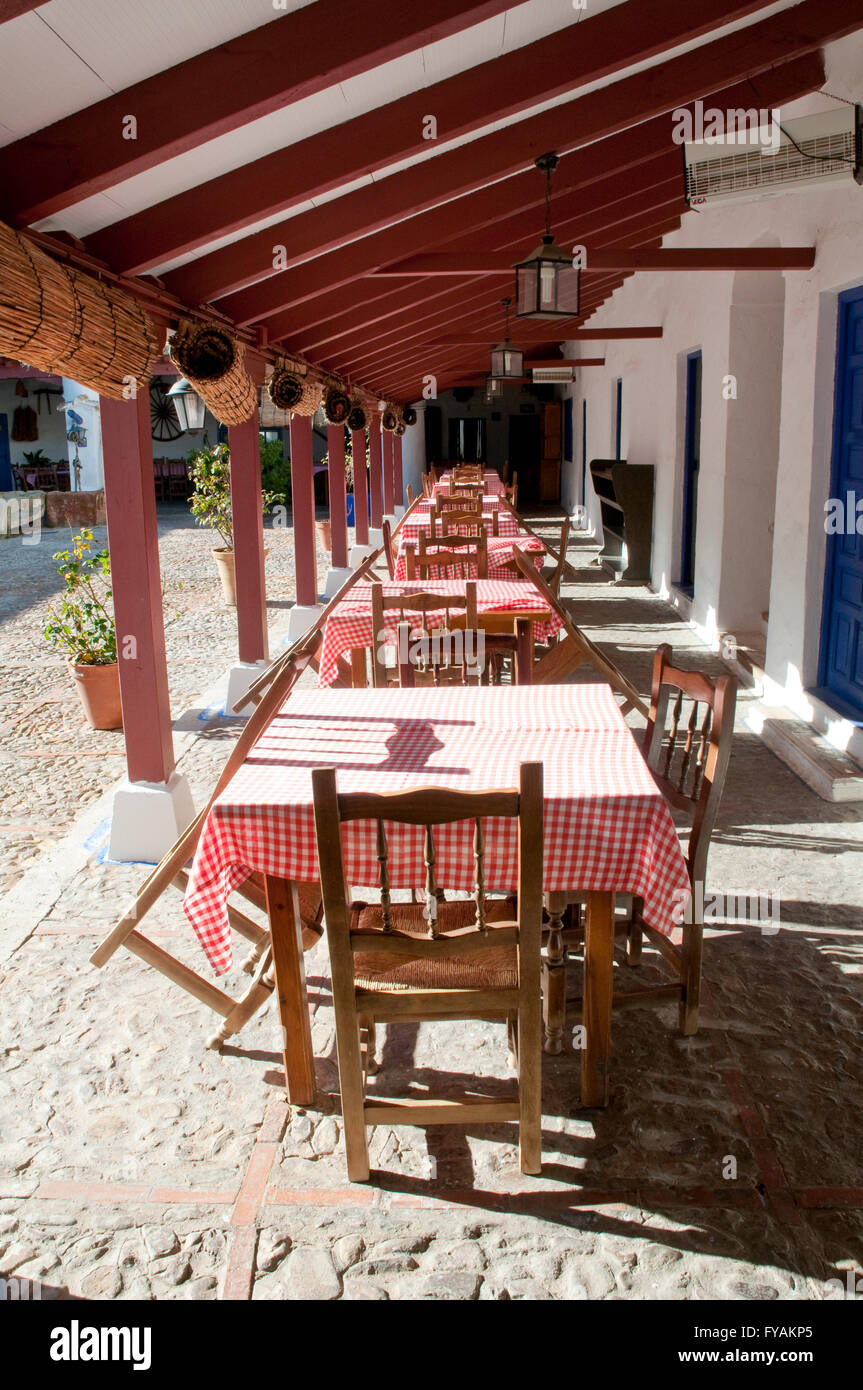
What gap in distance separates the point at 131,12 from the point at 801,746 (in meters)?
3.88

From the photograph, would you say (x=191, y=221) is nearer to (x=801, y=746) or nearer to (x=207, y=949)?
(x=207, y=949)

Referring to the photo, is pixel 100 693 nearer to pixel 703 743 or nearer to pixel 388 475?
pixel 703 743

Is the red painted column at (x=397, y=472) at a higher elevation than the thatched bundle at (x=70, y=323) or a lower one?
lower

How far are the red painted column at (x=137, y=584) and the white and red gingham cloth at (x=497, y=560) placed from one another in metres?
2.32

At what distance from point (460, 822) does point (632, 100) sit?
3252 millimetres

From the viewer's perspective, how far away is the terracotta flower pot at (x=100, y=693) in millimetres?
5723

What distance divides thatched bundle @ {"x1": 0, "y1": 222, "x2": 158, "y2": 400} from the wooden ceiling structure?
156mm

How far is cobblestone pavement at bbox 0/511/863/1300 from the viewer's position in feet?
6.59

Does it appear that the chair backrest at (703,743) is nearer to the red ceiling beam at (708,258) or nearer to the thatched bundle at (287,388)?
the red ceiling beam at (708,258)

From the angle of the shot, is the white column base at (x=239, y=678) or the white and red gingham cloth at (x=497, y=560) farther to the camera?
the white and red gingham cloth at (x=497, y=560)

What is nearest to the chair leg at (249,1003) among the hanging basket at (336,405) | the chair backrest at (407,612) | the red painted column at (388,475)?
A: the chair backrest at (407,612)

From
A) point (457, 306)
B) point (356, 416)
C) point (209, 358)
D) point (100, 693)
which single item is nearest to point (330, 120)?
point (209, 358)
